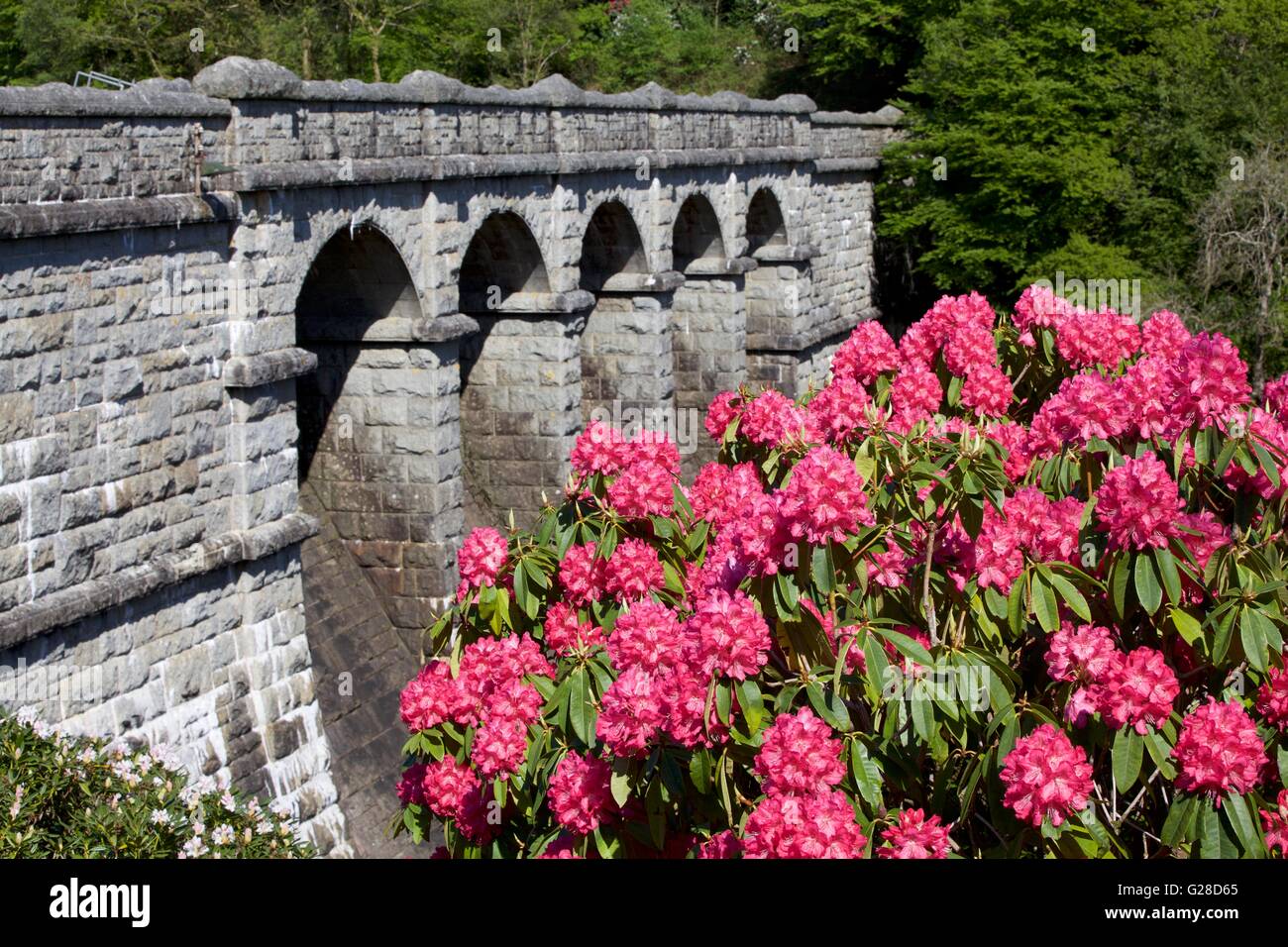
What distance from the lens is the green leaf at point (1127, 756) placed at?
560cm

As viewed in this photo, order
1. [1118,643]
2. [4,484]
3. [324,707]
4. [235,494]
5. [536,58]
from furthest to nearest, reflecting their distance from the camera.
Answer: [536,58] → [324,707] → [235,494] → [4,484] → [1118,643]

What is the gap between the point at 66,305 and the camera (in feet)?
33.4

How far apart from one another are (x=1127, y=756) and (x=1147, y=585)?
0.57 meters

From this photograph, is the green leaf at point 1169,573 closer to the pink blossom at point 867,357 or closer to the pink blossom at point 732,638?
the pink blossom at point 732,638

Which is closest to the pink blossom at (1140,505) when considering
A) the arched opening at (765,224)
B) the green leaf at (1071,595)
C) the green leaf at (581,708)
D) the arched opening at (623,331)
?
the green leaf at (1071,595)

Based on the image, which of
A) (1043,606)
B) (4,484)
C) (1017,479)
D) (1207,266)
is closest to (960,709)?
(1043,606)

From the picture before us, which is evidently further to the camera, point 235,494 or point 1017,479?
point 235,494

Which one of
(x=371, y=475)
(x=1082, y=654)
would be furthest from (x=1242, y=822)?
(x=371, y=475)

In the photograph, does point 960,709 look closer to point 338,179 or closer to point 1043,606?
point 1043,606

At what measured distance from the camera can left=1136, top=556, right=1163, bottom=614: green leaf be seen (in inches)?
227

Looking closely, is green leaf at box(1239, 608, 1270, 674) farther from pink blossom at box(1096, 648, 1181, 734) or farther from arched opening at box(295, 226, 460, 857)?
arched opening at box(295, 226, 460, 857)

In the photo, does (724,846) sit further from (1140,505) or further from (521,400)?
(521,400)

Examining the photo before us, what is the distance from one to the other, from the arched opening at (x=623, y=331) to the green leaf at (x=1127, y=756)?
44.9 feet

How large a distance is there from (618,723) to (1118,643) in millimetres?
1949
